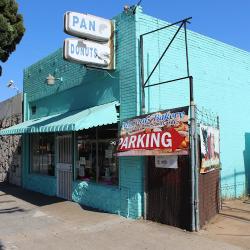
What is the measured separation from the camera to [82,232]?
Result: 9461mm

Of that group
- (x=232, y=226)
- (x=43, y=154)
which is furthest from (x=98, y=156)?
(x=43, y=154)

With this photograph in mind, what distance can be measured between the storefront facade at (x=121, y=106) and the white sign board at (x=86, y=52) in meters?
0.38

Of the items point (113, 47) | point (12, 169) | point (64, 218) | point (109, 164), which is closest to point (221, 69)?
point (113, 47)

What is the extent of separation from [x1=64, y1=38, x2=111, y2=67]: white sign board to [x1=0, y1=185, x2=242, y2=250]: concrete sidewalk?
3.99 meters

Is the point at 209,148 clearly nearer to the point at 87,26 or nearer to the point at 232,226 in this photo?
the point at 232,226

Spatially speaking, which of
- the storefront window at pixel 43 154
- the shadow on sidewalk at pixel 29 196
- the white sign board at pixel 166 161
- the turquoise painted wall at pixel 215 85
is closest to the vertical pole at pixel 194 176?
the white sign board at pixel 166 161

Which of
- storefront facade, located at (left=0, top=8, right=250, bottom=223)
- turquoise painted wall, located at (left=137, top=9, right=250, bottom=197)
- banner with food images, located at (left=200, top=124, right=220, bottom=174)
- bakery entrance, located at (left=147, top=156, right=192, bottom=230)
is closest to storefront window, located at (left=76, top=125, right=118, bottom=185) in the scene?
storefront facade, located at (left=0, top=8, right=250, bottom=223)

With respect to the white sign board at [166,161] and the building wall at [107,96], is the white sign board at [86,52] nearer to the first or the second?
the building wall at [107,96]

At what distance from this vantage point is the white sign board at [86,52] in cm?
1064

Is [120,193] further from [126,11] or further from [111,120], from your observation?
[126,11]

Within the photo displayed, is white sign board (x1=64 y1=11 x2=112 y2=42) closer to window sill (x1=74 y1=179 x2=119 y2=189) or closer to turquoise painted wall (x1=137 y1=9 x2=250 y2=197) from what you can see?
turquoise painted wall (x1=137 y1=9 x2=250 y2=197)

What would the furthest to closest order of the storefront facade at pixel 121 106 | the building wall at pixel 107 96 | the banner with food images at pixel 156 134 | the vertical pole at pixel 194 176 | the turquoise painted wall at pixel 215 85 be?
the turquoise painted wall at pixel 215 85 → the storefront facade at pixel 121 106 → the building wall at pixel 107 96 → the banner with food images at pixel 156 134 → the vertical pole at pixel 194 176

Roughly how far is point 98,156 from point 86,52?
3179mm

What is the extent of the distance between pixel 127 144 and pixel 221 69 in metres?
4.47
